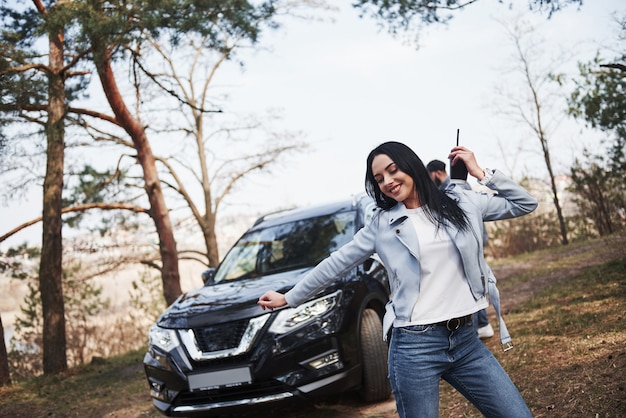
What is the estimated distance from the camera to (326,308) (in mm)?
4684

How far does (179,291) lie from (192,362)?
9.18 meters

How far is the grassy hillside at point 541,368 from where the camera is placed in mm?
4332

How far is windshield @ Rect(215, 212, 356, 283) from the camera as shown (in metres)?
5.67

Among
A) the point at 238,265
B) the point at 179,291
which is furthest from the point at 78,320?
the point at 238,265

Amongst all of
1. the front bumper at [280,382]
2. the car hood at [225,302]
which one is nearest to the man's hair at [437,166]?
the car hood at [225,302]

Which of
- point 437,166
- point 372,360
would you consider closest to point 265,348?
point 372,360

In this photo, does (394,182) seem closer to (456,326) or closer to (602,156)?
(456,326)

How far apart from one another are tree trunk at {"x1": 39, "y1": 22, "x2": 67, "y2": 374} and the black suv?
547cm

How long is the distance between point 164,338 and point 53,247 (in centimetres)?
582

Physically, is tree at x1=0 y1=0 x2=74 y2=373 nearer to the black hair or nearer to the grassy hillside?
the grassy hillside

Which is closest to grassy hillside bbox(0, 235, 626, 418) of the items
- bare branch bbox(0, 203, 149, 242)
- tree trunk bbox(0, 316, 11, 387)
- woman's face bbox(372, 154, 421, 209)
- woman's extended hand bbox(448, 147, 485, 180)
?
tree trunk bbox(0, 316, 11, 387)

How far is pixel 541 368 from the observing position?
5062 millimetres

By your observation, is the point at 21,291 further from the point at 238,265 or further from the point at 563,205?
the point at 563,205

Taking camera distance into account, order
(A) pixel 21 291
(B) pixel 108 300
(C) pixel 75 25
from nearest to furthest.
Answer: (C) pixel 75 25 < (A) pixel 21 291 < (B) pixel 108 300
